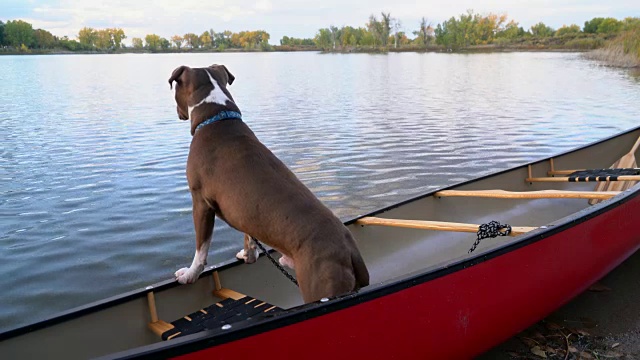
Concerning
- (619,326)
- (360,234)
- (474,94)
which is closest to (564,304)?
(619,326)

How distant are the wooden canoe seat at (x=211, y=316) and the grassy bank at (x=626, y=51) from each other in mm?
34031

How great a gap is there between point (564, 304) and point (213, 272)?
296 cm

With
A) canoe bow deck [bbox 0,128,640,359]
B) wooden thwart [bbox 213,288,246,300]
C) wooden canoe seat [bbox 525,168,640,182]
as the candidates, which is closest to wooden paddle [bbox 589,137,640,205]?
wooden canoe seat [bbox 525,168,640,182]

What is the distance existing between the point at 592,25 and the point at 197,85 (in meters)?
115

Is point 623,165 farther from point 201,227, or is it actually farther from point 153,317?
point 153,317

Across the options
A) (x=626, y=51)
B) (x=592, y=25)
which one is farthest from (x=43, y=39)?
(x=626, y=51)

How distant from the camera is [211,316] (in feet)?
13.0

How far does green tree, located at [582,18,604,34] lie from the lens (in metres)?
101

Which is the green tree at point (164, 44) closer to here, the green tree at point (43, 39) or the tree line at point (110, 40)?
the tree line at point (110, 40)

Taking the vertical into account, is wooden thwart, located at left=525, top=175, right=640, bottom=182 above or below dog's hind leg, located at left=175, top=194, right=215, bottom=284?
below

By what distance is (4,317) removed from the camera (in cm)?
529

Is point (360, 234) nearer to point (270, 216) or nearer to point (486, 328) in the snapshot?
point (486, 328)

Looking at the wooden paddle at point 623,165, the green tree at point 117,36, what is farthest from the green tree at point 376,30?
the wooden paddle at point 623,165

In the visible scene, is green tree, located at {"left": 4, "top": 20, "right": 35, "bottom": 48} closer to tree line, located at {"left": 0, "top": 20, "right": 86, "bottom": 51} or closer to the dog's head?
tree line, located at {"left": 0, "top": 20, "right": 86, "bottom": 51}
